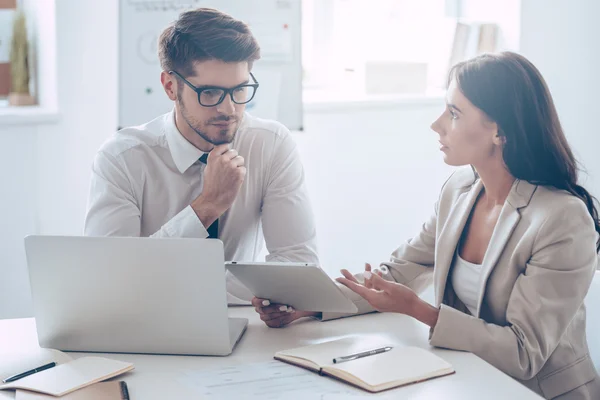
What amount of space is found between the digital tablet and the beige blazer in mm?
128

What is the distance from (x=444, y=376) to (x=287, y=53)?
201 cm

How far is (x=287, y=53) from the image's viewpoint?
3.20 metres

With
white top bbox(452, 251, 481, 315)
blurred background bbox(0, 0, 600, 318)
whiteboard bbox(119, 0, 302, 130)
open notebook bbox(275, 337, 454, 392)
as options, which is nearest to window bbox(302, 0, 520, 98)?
blurred background bbox(0, 0, 600, 318)

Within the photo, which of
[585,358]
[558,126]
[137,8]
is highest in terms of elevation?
[137,8]

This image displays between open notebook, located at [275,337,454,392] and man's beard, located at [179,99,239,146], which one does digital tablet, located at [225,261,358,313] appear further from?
man's beard, located at [179,99,239,146]

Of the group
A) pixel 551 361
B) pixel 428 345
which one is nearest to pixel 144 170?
pixel 428 345

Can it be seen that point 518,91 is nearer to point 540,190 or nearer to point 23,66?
point 540,190

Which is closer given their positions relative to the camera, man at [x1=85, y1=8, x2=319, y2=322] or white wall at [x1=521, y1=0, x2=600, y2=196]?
man at [x1=85, y1=8, x2=319, y2=322]

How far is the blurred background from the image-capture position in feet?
9.48

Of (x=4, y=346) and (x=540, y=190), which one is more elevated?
(x=540, y=190)

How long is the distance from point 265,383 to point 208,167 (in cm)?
79

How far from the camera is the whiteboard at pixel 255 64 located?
294 cm

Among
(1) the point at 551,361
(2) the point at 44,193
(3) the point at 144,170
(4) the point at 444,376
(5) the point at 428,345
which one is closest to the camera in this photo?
(4) the point at 444,376

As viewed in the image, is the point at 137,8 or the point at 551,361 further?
the point at 137,8
